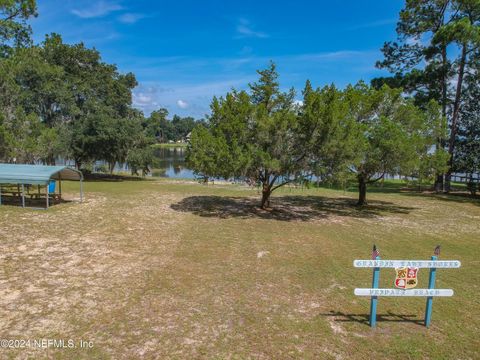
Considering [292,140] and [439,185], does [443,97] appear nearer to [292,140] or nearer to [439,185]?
[439,185]

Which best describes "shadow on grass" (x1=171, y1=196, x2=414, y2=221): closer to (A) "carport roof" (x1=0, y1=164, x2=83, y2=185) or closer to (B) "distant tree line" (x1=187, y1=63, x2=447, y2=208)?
(B) "distant tree line" (x1=187, y1=63, x2=447, y2=208)

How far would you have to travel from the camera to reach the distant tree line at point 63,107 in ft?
68.4

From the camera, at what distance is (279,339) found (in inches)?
221

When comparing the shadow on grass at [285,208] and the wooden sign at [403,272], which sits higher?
the wooden sign at [403,272]

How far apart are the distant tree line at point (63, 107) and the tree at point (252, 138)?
43.4 feet

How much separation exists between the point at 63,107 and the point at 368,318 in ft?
98.2

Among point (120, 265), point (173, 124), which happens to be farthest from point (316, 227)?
point (173, 124)

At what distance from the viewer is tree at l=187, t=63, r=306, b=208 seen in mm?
13672

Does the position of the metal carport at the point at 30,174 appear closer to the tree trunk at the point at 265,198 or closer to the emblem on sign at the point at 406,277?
the tree trunk at the point at 265,198

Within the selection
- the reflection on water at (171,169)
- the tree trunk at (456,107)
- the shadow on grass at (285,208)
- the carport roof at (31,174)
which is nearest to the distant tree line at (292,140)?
the shadow on grass at (285,208)

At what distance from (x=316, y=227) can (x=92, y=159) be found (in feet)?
77.8

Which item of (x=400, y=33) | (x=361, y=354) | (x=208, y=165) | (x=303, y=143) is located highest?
(x=400, y=33)

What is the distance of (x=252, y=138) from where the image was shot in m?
14.5

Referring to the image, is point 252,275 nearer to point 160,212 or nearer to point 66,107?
point 160,212
